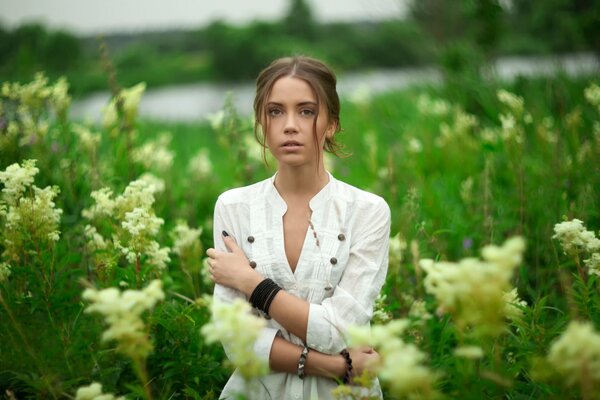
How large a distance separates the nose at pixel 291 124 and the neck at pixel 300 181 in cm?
16

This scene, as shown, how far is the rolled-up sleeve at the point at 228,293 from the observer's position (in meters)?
1.54

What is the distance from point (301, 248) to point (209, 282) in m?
0.97

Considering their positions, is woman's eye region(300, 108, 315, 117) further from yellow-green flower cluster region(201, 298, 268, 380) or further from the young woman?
yellow-green flower cluster region(201, 298, 268, 380)

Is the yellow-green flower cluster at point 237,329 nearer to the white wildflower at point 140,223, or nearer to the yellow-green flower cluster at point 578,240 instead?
the white wildflower at point 140,223

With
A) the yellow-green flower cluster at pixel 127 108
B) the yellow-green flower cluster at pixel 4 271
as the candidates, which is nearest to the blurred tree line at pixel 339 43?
the yellow-green flower cluster at pixel 127 108

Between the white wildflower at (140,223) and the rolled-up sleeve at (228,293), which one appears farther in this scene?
the white wildflower at (140,223)

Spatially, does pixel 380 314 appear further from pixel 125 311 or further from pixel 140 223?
pixel 125 311

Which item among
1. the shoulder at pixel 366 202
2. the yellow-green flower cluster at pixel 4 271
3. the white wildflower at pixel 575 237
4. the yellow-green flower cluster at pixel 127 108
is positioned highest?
the yellow-green flower cluster at pixel 127 108

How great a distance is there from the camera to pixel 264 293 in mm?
1549

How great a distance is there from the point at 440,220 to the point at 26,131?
2447 mm

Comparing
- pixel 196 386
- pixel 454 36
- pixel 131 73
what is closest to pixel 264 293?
pixel 196 386

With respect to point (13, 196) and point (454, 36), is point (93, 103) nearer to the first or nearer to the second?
point (454, 36)

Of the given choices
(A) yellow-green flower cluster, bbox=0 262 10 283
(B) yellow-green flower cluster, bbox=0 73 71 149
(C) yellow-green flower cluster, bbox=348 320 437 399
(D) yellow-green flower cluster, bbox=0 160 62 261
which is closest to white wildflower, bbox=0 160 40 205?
(D) yellow-green flower cluster, bbox=0 160 62 261

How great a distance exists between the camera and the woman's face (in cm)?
163
